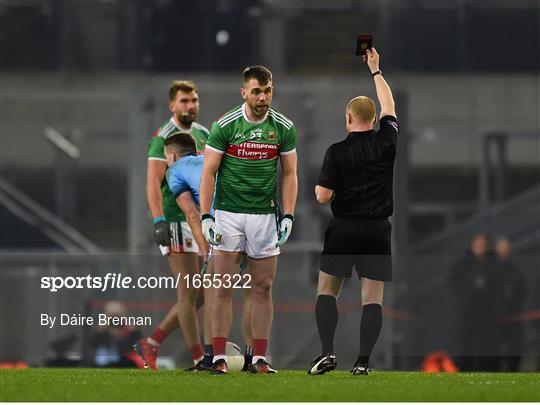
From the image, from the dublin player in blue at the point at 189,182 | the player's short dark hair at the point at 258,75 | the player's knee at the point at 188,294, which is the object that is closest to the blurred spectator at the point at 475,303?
the player's knee at the point at 188,294

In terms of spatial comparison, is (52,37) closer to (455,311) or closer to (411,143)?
(411,143)

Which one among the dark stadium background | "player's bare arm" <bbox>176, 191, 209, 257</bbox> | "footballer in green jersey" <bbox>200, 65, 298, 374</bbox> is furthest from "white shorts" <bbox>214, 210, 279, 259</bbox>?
the dark stadium background

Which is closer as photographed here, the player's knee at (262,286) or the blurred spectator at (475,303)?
the player's knee at (262,286)

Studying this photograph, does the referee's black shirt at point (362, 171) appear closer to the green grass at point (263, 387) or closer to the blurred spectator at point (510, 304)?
the green grass at point (263, 387)

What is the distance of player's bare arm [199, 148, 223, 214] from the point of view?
412 inches

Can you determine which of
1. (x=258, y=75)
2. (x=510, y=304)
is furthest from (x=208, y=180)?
(x=510, y=304)

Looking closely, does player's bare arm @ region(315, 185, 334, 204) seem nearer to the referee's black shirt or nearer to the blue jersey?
the referee's black shirt

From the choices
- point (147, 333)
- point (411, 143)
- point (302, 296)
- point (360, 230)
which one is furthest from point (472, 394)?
point (411, 143)

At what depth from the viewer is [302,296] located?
15.5 m

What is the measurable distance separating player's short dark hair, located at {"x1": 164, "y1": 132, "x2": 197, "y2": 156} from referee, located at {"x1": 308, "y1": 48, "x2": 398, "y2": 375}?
52.7 inches

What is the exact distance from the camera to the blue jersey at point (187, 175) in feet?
37.1

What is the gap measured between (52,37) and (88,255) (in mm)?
2851

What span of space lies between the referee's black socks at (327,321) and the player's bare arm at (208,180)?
0.85 m

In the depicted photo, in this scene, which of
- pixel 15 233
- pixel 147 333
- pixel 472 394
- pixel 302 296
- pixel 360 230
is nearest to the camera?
pixel 472 394
